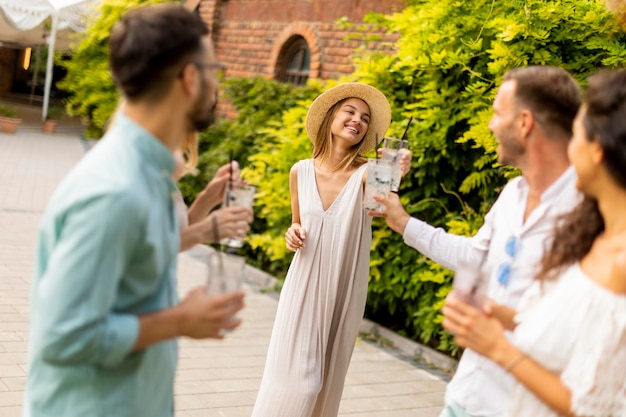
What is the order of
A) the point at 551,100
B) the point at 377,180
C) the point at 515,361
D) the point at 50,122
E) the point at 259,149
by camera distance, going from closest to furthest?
the point at 515,361, the point at 551,100, the point at 377,180, the point at 259,149, the point at 50,122

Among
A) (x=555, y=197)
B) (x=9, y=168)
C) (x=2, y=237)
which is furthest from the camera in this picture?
(x=9, y=168)

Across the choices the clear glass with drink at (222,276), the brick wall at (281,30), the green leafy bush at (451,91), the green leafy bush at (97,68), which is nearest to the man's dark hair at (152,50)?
the clear glass with drink at (222,276)

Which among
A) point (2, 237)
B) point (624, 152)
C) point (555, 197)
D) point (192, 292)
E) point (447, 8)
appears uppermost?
point (447, 8)

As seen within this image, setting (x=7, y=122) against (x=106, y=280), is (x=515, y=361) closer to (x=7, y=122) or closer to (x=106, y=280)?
(x=106, y=280)

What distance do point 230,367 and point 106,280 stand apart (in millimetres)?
4129

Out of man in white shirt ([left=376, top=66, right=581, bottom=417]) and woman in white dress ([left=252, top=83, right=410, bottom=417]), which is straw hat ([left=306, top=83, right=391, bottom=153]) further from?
man in white shirt ([left=376, top=66, right=581, bottom=417])

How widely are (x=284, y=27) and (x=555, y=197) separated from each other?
30.7 ft

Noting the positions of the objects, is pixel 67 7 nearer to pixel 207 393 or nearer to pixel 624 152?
pixel 207 393

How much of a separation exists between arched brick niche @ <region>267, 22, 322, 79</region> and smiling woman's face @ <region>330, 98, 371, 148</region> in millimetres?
5987

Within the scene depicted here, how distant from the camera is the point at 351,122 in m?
4.26

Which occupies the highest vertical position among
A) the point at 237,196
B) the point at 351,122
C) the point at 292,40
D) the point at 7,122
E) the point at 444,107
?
the point at 292,40

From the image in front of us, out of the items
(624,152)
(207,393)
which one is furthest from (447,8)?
(624,152)

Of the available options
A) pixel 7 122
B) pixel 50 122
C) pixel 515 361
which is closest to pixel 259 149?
pixel 515 361

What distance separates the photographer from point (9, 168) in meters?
13.0
